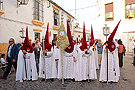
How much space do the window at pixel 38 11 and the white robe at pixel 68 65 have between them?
8.68 meters

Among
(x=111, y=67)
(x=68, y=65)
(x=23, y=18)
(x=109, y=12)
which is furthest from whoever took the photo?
(x=109, y=12)

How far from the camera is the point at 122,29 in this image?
1667cm

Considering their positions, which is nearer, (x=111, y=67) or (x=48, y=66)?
(x=111, y=67)

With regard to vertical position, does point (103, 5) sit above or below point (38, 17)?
above

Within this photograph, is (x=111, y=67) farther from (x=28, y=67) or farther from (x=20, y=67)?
(x=20, y=67)

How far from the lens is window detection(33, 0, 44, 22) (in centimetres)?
1329

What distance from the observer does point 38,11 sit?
13703mm

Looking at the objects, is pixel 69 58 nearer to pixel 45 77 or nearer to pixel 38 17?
pixel 45 77

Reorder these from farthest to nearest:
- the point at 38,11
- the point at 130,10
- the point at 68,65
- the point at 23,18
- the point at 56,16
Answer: the point at 56,16, the point at 130,10, the point at 38,11, the point at 23,18, the point at 68,65

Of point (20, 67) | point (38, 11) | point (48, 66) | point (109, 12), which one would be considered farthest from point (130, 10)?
point (20, 67)

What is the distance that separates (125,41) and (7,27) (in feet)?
47.1

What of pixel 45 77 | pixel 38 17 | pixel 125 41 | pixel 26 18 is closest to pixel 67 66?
pixel 45 77

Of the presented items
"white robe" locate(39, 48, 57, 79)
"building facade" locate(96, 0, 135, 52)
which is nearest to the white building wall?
"white robe" locate(39, 48, 57, 79)

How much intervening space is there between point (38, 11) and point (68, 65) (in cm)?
975
